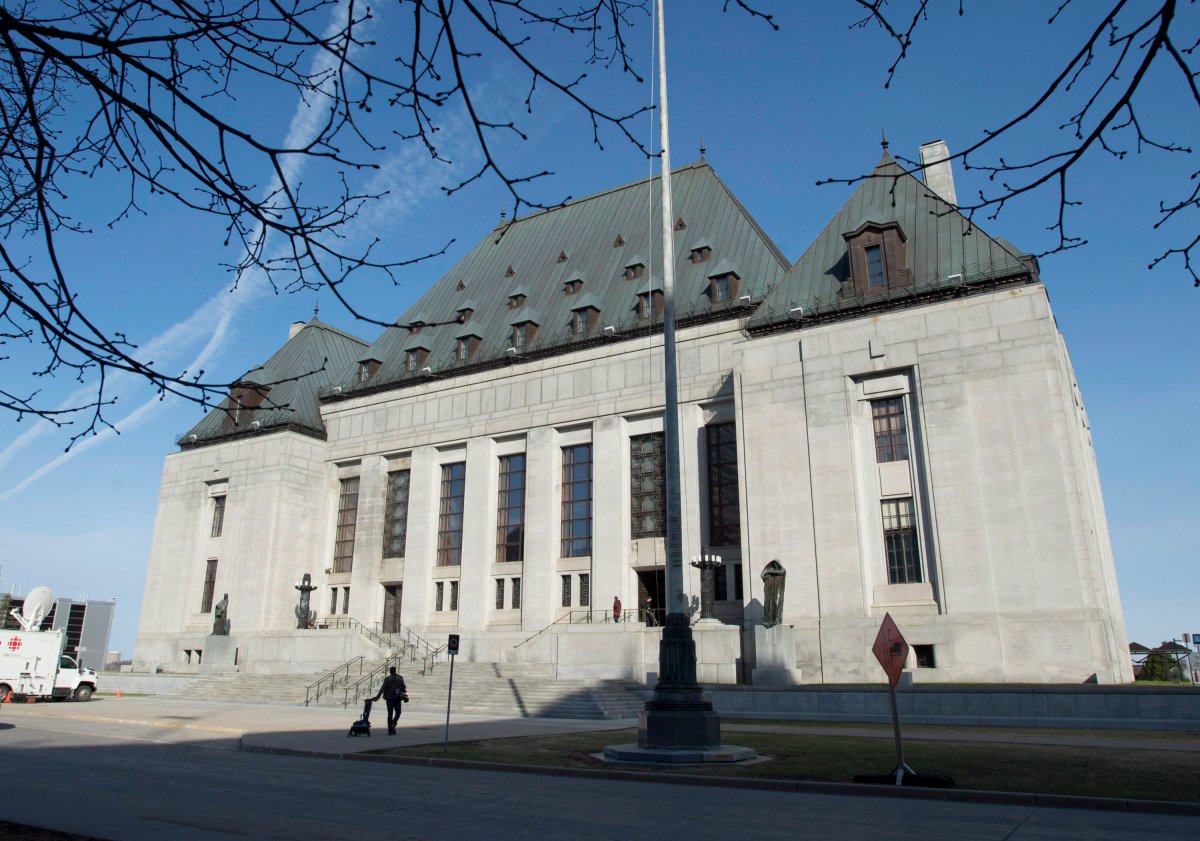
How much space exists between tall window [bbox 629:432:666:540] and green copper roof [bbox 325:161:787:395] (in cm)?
541

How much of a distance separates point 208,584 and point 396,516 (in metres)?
12.8

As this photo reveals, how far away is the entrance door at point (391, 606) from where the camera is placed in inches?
1781

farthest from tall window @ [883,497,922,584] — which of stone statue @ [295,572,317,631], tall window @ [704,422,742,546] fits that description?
stone statue @ [295,572,317,631]

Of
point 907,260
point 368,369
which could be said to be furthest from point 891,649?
point 368,369

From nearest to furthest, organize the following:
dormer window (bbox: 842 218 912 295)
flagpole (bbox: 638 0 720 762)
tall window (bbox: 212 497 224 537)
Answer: flagpole (bbox: 638 0 720 762), dormer window (bbox: 842 218 912 295), tall window (bbox: 212 497 224 537)

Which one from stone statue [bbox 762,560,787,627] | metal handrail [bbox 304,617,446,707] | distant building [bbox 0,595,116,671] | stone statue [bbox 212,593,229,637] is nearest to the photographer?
stone statue [bbox 762,560,787,627]

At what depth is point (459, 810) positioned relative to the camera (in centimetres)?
959

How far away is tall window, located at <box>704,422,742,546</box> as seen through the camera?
36438 millimetres

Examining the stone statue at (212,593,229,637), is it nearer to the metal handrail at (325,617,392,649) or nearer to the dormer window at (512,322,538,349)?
the metal handrail at (325,617,392,649)

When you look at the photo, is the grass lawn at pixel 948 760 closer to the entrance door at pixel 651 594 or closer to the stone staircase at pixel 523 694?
the stone staircase at pixel 523 694

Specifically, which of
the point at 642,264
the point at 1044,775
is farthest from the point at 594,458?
the point at 1044,775

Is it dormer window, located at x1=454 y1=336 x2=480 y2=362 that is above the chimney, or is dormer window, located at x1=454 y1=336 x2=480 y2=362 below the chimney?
below

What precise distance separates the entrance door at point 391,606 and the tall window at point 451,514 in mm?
3123

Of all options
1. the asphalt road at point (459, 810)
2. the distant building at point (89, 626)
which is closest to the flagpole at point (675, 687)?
the asphalt road at point (459, 810)
